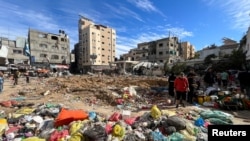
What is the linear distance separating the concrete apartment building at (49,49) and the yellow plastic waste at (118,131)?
5324 cm

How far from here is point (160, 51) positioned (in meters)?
63.2

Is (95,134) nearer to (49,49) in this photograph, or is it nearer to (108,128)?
(108,128)

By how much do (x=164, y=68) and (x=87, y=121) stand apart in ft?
123

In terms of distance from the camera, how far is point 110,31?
247ft

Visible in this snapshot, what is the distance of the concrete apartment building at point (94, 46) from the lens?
66.0 m

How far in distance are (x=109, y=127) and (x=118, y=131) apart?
40 centimetres

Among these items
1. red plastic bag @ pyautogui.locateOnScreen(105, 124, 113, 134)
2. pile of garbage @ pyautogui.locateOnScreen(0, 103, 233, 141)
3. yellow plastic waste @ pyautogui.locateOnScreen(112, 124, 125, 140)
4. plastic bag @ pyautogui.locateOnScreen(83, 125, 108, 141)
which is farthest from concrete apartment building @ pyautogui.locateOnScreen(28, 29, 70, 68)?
yellow plastic waste @ pyautogui.locateOnScreen(112, 124, 125, 140)

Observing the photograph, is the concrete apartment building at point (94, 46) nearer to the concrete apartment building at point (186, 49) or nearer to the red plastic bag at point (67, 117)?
the concrete apartment building at point (186, 49)

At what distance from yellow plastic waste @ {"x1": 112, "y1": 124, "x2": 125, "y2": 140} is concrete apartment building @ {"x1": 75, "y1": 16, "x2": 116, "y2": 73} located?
57413 mm

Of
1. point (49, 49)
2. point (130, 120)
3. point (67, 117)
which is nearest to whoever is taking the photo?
point (130, 120)

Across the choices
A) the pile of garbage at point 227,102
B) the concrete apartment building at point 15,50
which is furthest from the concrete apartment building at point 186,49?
the pile of garbage at point 227,102

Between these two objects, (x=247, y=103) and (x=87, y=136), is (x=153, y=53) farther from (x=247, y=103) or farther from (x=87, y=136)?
(x=87, y=136)

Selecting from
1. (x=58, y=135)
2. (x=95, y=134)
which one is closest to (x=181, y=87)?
(x=95, y=134)

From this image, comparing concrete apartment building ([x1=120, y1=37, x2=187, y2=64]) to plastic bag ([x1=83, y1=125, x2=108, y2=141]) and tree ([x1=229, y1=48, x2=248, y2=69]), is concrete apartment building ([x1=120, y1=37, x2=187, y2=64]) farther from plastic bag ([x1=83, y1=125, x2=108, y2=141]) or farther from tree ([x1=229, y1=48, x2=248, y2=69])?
plastic bag ([x1=83, y1=125, x2=108, y2=141])
